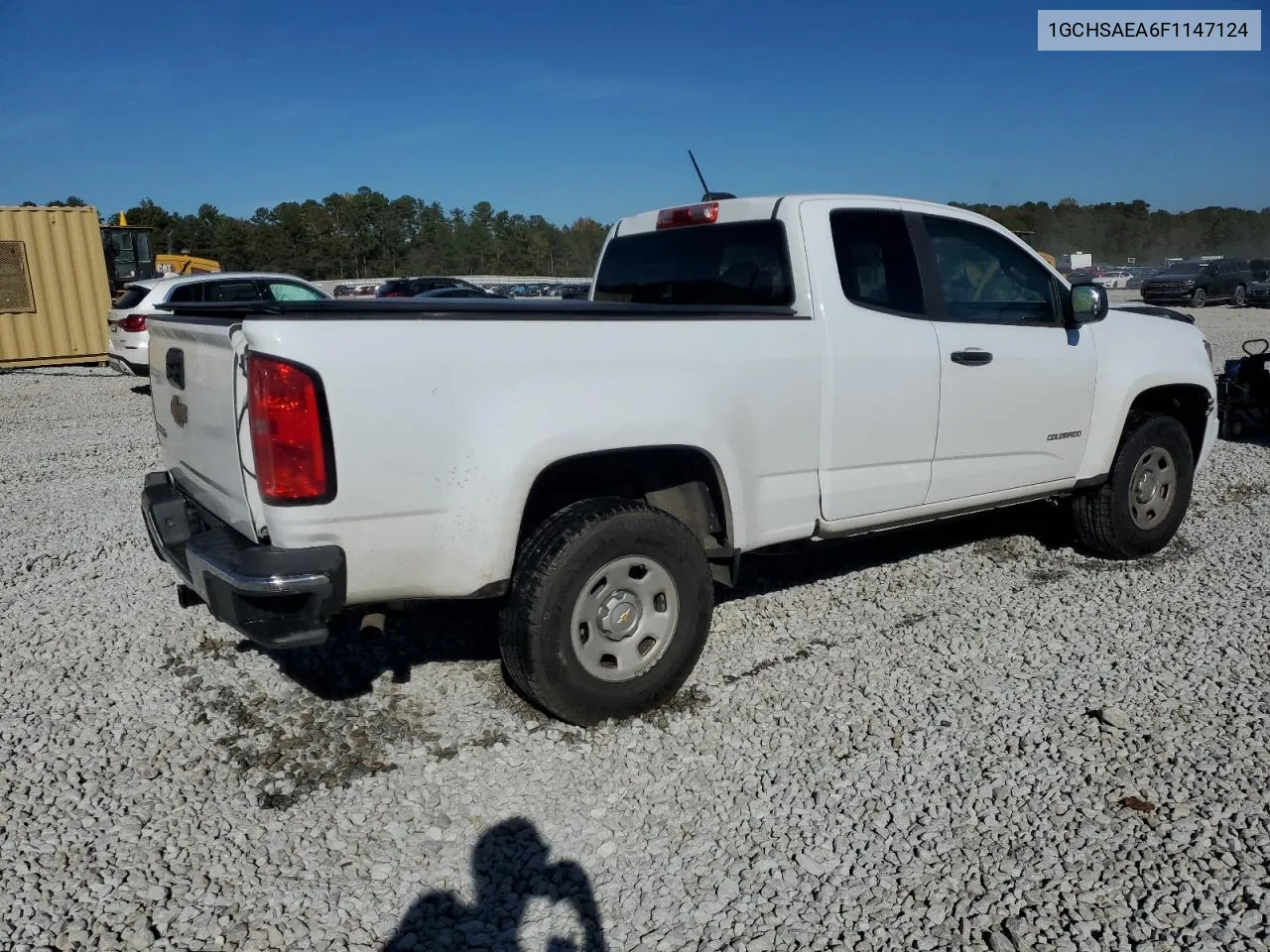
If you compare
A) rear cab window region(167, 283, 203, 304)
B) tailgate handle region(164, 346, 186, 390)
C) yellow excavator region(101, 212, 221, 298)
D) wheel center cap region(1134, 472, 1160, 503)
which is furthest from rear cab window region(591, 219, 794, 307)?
yellow excavator region(101, 212, 221, 298)

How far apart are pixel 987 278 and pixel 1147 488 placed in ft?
5.82

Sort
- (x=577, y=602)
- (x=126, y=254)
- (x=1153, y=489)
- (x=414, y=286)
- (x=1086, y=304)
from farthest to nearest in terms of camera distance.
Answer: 1. (x=414, y=286)
2. (x=126, y=254)
3. (x=1153, y=489)
4. (x=1086, y=304)
5. (x=577, y=602)

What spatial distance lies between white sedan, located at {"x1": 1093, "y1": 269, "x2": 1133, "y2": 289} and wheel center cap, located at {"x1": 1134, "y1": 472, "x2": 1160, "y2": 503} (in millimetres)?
50227

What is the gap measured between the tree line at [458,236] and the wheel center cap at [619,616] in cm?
5432

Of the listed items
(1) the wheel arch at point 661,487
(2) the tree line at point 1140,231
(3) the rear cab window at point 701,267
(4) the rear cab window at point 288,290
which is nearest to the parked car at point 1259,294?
(4) the rear cab window at point 288,290

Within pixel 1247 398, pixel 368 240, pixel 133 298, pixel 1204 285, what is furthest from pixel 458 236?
pixel 1247 398

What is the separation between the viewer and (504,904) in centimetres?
277

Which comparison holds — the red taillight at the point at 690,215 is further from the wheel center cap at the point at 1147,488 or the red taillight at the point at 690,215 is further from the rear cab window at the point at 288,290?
the rear cab window at the point at 288,290

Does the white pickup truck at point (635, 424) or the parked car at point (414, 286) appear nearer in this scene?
the white pickup truck at point (635, 424)

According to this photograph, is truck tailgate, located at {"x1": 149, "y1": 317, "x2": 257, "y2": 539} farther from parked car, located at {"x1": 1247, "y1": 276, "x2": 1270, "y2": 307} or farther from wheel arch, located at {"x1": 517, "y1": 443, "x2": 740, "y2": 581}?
parked car, located at {"x1": 1247, "y1": 276, "x2": 1270, "y2": 307}

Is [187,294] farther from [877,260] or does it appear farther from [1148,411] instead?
[1148,411]

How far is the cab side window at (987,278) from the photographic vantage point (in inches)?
184

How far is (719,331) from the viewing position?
3.71 m

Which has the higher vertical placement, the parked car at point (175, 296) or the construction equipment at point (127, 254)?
the construction equipment at point (127, 254)
